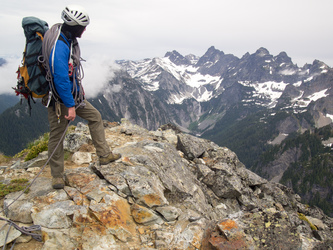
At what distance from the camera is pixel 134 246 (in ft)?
20.6

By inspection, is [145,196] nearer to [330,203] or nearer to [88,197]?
[88,197]

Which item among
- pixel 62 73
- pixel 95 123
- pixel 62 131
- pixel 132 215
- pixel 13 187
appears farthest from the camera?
pixel 95 123

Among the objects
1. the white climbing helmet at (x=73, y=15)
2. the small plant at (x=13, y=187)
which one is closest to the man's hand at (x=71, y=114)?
the white climbing helmet at (x=73, y=15)

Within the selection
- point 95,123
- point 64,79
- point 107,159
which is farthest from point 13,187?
point 64,79

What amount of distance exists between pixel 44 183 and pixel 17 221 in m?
1.79

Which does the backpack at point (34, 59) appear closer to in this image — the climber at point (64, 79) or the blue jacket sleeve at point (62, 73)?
the climber at point (64, 79)

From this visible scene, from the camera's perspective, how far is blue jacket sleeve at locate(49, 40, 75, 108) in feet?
20.5

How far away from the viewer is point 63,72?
6367 millimetres

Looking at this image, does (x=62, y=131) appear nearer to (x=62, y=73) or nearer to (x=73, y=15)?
(x=62, y=73)

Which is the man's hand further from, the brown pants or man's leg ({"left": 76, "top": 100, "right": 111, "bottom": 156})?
man's leg ({"left": 76, "top": 100, "right": 111, "bottom": 156})

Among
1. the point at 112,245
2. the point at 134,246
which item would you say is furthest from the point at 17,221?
the point at 134,246

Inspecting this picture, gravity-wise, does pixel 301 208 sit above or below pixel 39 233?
below

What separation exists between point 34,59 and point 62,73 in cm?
95

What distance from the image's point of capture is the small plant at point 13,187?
7.53m
